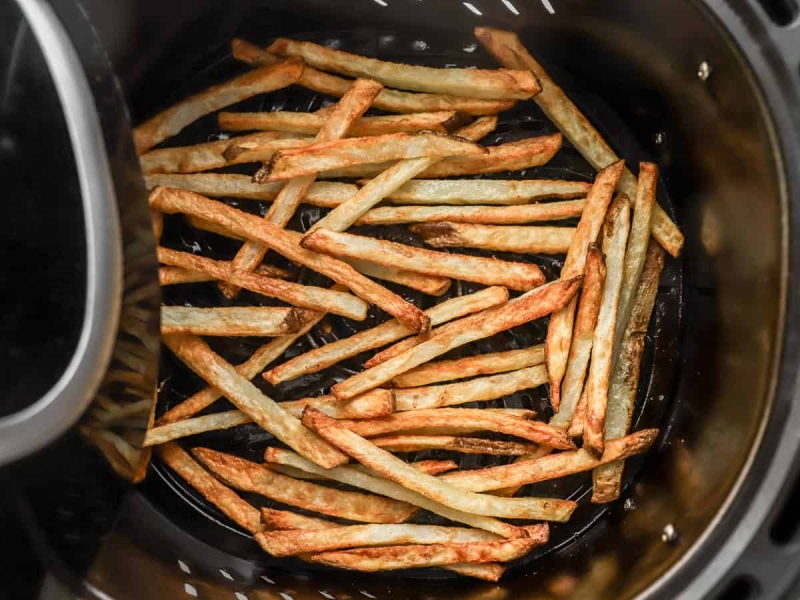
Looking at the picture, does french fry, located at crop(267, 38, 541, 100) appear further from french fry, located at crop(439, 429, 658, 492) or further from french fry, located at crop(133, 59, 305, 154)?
french fry, located at crop(439, 429, 658, 492)

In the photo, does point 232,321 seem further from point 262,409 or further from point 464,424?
point 464,424

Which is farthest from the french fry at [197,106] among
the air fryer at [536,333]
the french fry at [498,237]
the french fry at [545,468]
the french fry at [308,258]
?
the french fry at [545,468]

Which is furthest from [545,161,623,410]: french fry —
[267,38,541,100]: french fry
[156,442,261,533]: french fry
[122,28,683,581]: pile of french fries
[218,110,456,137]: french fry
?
[156,442,261,533]: french fry

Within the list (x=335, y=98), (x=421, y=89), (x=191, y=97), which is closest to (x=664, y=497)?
(x=421, y=89)

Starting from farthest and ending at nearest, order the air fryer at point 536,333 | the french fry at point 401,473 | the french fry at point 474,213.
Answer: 1. the french fry at point 474,213
2. the french fry at point 401,473
3. the air fryer at point 536,333

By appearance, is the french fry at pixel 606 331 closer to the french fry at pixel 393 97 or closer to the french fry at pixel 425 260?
the french fry at pixel 425 260

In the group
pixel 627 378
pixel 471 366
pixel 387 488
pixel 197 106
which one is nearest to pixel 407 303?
pixel 471 366
